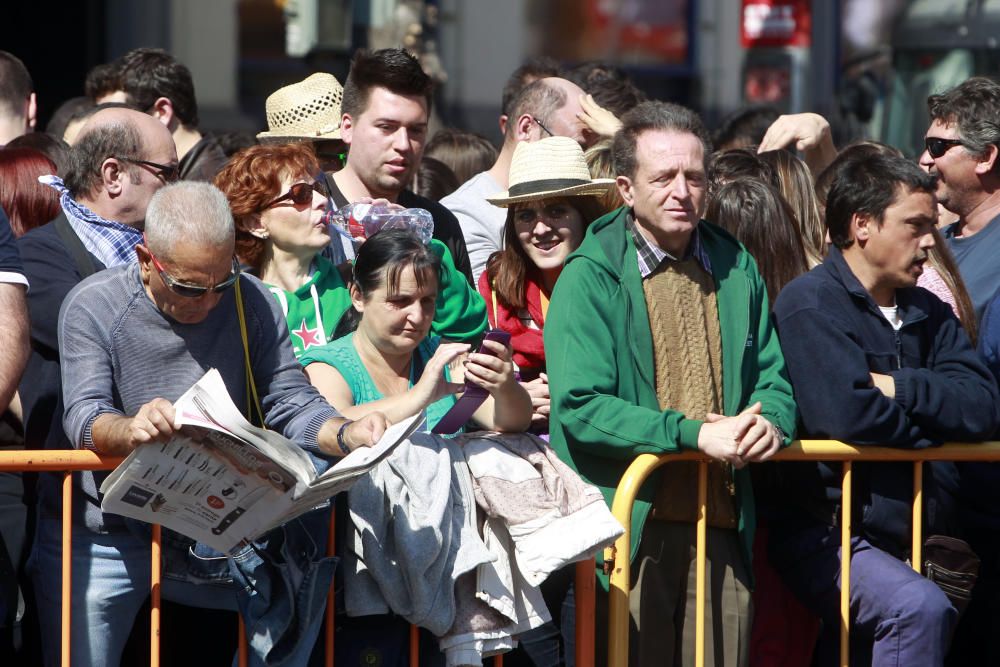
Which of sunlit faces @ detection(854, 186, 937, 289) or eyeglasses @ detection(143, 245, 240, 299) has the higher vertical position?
sunlit faces @ detection(854, 186, 937, 289)

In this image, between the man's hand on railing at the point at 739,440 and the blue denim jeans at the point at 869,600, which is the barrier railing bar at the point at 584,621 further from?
the blue denim jeans at the point at 869,600

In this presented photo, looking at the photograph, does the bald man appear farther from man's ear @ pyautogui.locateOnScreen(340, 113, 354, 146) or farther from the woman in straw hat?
the woman in straw hat

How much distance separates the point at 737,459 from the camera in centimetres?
427

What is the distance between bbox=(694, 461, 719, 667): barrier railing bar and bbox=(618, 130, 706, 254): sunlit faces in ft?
2.39

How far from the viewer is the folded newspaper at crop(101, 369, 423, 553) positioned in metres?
3.60

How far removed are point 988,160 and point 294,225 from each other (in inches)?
107

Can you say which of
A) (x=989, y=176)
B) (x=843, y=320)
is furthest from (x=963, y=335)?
(x=989, y=176)

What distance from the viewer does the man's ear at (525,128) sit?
6246 mm

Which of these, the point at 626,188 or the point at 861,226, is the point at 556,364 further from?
the point at 861,226

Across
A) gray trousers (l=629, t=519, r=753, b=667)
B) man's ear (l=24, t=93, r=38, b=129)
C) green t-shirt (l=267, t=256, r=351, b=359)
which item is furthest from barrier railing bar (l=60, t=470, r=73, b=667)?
man's ear (l=24, t=93, r=38, b=129)

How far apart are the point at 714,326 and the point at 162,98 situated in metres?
3.24

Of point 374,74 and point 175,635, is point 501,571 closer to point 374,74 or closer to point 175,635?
point 175,635

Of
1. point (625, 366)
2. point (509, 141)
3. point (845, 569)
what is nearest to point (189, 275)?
point (625, 366)

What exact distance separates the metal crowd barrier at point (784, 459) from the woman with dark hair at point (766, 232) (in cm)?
79
